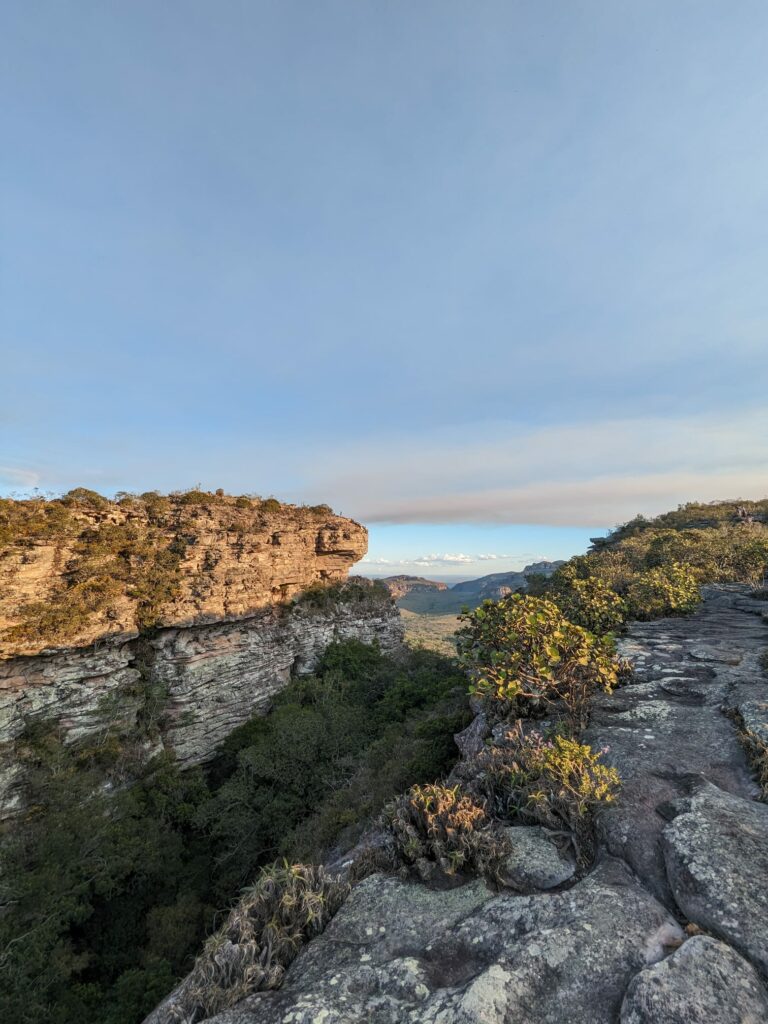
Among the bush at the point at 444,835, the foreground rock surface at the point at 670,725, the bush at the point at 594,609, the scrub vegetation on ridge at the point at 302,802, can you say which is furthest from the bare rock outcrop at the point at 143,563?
the foreground rock surface at the point at 670,725

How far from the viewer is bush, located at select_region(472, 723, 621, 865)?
571 cm

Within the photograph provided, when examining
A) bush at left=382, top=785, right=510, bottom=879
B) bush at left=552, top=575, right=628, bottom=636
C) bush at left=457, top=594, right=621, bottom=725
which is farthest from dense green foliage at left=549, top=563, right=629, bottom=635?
bush at left=382, top=785, right=510, bottom=879

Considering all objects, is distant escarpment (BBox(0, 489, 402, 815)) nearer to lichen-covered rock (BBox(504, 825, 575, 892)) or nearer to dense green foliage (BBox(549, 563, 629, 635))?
dense green foliage (BBox(549, 563, 629, 635))

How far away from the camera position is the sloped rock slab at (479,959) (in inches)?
140

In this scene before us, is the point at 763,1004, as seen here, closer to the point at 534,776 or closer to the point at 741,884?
the point at 741,884

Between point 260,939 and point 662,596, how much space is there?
58.1ft

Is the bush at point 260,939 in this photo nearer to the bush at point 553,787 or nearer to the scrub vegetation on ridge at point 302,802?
the scrub vegetation on ridge at point 302,802

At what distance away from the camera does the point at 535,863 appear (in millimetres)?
5203

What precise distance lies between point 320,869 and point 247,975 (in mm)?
1638

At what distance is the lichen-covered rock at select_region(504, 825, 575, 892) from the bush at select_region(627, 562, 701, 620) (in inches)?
537

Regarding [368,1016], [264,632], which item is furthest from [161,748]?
[368,1016]

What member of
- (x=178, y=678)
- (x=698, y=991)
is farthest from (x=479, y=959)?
(x=178, y=678)

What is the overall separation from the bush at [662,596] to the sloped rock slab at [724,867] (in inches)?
476

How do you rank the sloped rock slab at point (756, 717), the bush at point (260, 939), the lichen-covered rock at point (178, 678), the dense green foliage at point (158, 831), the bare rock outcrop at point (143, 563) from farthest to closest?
the bare rock outcrop at point (143, 563)
the lichen-covered rock at point (178, 678)
the dense green foliage at point (158, 831)
the sloped rock slab at point (756, 717)
the bush at point (260, 939)
